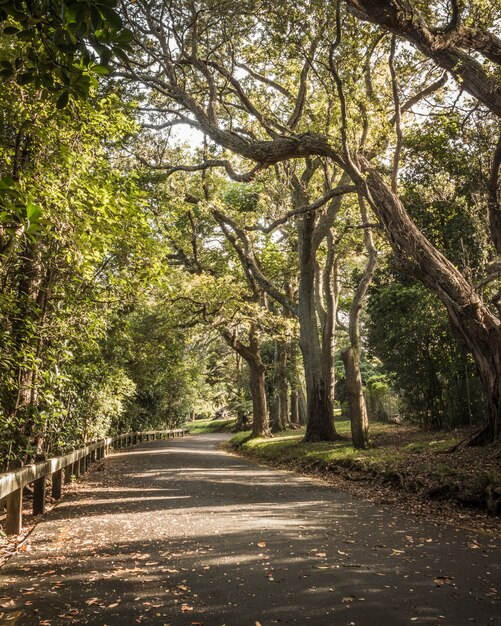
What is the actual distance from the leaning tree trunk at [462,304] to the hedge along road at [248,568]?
13.6ft

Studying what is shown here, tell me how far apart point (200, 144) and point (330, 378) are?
1048 cm

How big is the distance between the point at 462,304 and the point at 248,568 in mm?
7946

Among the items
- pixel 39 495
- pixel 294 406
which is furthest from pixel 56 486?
pixel 294 406

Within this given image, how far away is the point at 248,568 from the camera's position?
479cm

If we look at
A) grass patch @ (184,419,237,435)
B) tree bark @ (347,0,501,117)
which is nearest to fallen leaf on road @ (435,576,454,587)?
tree bark @ (347,0,501,117)

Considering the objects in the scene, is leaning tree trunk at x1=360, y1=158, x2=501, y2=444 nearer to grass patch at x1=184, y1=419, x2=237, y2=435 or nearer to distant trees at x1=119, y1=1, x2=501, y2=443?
distant trees at x1=119, y1=1, x2=501, y2=443

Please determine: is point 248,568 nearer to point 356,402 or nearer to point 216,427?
point 356,402

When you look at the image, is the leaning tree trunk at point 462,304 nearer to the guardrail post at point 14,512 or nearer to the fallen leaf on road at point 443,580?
the fallen leaf on road at point 443,580

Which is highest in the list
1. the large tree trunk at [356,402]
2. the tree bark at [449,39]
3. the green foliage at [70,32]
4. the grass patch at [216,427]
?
the tree bark at [449,39]

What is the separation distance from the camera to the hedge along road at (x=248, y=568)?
373cm

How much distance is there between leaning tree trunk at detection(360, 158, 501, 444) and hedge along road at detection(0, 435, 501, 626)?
413 cm

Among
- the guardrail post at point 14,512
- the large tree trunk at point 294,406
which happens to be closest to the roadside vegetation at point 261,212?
the guardrail post at point 14,512

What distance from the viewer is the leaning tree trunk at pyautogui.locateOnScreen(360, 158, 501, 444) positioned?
10.5 m

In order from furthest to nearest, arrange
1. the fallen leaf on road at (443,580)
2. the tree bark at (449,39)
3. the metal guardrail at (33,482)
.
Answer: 1. the tree bark at (449,39)
2. the metal guardrail at (33,482)
3. the fallen leaf on road at (443,580)
